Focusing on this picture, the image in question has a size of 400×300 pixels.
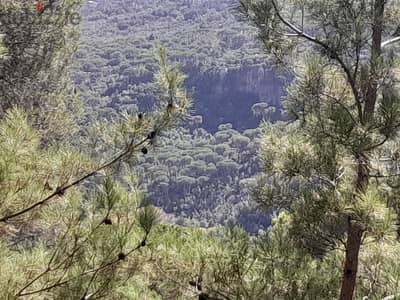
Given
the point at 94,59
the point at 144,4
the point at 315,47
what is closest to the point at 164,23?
the point at 144,4

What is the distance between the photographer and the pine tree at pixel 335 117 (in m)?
2.29

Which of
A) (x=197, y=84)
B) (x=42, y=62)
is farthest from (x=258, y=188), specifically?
(x=197, y=84)

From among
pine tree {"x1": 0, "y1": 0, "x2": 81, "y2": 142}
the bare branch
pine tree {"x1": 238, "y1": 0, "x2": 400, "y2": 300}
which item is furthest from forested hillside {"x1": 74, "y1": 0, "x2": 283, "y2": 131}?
the bare branch

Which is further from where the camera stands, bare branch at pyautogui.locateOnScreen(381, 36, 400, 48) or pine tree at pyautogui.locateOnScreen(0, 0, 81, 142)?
pine tree at pyautogui.locateOnScreen(0, 0, 81, 142)

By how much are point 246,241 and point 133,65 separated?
44.6 meters

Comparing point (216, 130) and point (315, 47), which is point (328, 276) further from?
point (216, 130)

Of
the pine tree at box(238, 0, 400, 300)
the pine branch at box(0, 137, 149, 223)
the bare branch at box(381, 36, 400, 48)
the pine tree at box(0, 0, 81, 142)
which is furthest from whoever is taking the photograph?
the pine tree at box(0, 0, 81, 142)

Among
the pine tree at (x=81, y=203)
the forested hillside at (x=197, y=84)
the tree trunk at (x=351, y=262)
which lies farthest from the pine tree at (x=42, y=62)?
the forested hillside at (x=197, y=84)

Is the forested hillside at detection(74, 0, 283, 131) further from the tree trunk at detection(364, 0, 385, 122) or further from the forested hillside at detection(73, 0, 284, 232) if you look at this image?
the tree trunk at detection(364, 0, 385, 122)

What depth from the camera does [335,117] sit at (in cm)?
226

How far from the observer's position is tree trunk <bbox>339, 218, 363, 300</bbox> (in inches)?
97.3

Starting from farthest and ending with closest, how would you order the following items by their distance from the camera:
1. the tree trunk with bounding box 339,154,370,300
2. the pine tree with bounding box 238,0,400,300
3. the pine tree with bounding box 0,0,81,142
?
the pine tree with bounding box 0,0,81,142 → the tree trunk with bounding box 339,154,370,300 → the pine tree with bounding box 238,0,400,300

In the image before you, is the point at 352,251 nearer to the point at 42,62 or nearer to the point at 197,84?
the point at 42,62

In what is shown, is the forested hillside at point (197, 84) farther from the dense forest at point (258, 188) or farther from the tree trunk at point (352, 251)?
the tree trunk at point (352, 251)
